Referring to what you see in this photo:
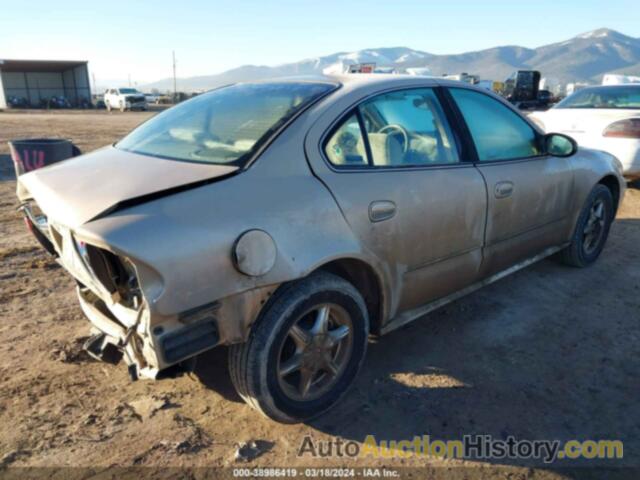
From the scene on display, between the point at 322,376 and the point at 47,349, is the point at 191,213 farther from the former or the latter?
the point at 47,349

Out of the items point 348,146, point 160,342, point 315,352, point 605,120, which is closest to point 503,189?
point 348,146

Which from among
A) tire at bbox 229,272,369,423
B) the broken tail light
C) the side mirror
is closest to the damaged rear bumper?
tire at bbox 229,272,369,423

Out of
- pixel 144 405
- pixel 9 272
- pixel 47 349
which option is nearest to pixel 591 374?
pixel 144 405

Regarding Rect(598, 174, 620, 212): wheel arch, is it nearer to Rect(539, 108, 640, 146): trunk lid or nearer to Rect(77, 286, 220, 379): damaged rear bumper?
Rect(539, 108, 640, 146): trunk lid

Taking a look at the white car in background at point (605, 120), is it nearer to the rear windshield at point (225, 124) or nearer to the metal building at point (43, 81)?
the rear windshield at point (225, 124)

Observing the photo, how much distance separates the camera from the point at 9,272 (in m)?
4.29

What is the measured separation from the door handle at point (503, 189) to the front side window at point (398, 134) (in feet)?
1.25

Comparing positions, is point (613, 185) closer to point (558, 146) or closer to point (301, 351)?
point (558, 146)

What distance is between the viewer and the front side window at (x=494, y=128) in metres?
3.24

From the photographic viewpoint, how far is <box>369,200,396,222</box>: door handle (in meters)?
2.53

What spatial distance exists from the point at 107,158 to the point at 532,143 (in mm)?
2944

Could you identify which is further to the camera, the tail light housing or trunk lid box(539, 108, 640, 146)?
trunk lid box(539, 108, 640, 146)

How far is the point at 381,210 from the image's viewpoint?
2561 mm

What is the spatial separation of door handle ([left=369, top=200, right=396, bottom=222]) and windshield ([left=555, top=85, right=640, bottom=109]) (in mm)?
6556
